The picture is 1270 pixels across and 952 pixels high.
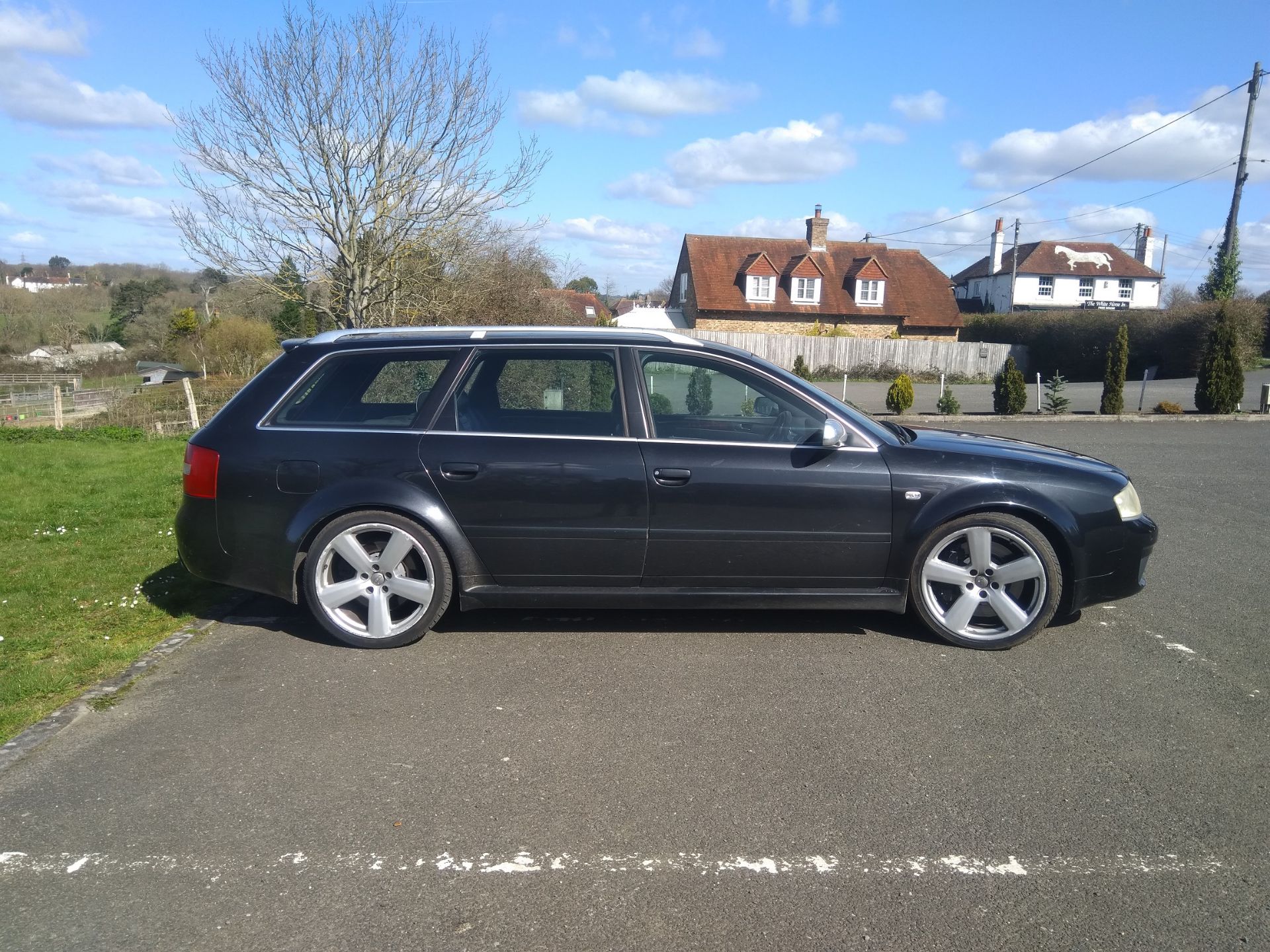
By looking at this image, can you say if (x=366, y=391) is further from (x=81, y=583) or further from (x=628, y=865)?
(x=628, y=865)

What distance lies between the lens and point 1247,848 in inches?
119

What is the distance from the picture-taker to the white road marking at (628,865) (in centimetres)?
291

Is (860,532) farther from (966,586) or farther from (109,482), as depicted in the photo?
(109,482)

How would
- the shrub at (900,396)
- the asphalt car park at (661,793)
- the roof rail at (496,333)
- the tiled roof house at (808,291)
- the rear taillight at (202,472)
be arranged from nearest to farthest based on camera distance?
the asphalt car park at (661,793), the rear taillight at (202,472), the roof rail at (496,333), the shrub at (900,396), the tiled roof house at (808,291)

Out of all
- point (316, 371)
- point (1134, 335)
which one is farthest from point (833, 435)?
point (1134, 335)

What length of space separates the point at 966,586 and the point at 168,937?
392 centimetres

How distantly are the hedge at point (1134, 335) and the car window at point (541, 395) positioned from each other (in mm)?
30966

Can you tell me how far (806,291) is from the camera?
50.2 m

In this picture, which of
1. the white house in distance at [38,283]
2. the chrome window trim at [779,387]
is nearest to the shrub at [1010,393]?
the chrome window trim at [779,387]

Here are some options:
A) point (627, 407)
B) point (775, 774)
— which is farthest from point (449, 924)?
point (627, 407)

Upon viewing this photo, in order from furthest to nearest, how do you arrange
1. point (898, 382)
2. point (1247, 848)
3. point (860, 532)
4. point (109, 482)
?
point (898, 382)
point (109, 482)
point (860, 532)
point (1247, 848)

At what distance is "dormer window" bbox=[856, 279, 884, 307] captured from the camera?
164ft

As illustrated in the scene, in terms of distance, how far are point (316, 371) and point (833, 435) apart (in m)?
2.86

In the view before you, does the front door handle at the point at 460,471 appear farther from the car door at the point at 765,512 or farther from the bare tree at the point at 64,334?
the bare tree at the point at 64,334
